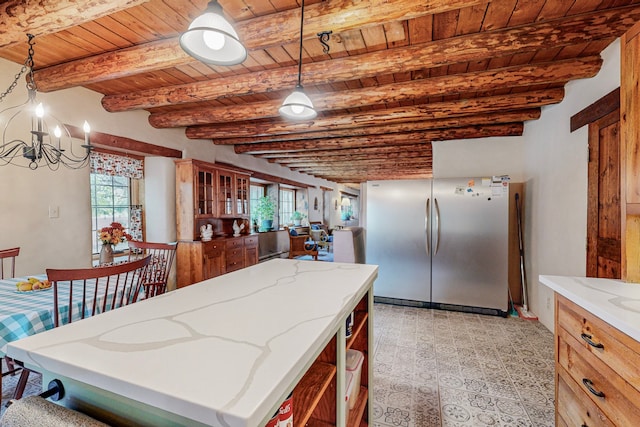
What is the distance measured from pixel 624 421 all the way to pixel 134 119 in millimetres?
4513

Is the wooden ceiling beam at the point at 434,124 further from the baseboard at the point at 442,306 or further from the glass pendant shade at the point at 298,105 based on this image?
the baseboard at the point at 442,306

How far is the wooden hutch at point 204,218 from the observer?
3920 mm

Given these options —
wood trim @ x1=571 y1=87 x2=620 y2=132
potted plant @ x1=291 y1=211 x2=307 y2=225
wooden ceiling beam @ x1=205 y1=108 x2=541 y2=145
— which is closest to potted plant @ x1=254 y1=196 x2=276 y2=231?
potted plant @ x1=291 y1=211 x2=307 y2=225

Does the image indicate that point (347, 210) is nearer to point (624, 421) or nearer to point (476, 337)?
point (476, 337)

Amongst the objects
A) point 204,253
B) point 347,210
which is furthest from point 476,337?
point 347,210

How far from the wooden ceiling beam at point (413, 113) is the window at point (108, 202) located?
1.15 meters

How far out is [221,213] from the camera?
4504mm

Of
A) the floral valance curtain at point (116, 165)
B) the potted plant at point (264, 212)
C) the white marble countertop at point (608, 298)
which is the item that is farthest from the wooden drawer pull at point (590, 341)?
the potted plant at point (264, 212)

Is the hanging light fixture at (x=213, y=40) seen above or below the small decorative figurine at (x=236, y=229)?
above

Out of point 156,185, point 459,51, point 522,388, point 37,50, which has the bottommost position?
point 522,388

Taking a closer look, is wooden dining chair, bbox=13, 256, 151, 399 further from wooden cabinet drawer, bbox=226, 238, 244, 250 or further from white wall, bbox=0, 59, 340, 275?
wooden cabinet drawer, bbox=226, 238, 244, 250

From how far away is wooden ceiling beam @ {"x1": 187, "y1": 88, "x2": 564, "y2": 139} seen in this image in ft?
9.43

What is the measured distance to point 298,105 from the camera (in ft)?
5.78

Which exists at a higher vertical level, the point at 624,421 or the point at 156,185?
the point at 156,185
